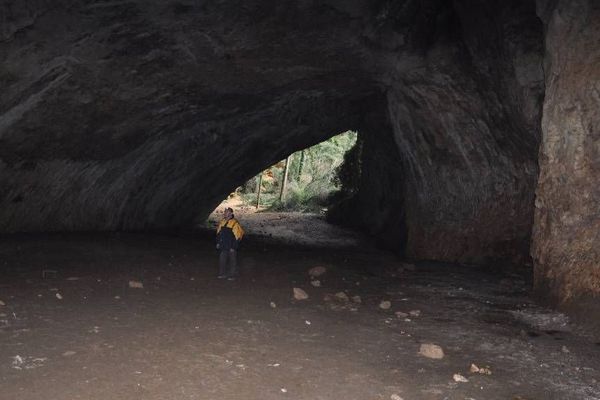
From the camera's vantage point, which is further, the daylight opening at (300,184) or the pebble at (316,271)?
the daylight opening at (300,184)

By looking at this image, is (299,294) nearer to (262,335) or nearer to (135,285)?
(262,335)

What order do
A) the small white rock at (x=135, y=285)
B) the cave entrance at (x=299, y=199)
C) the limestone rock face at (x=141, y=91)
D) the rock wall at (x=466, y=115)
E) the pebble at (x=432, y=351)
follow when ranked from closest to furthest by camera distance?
the pebble at (x=432, y=351) → the small white rock at (x=135, y=285) → the limestone rock face at (x=141, y=91) → the rock wall at (x=466, y=115) → the cave entrance at (x=299, y=199)

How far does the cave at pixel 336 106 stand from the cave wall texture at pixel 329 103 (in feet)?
0.12

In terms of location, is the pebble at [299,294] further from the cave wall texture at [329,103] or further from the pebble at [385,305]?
the cave wall texture at [329,103]

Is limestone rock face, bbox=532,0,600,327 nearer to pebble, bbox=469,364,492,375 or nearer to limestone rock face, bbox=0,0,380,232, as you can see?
pebble, bbox=469,364,492,375

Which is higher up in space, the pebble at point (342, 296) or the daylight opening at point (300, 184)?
the daylight opening at point (300, 184)

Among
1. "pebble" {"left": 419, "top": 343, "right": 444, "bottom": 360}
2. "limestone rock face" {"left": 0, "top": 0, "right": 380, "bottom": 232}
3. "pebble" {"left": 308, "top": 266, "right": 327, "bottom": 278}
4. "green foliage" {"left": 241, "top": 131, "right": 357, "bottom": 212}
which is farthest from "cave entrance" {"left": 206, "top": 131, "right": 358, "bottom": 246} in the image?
"pebble" {"left": 419, "top": 343, "right": 444, "bottom": 360}

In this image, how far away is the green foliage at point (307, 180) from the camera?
35.3 meters

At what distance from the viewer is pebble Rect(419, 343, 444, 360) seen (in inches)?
214

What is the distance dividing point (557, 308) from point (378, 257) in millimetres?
6856

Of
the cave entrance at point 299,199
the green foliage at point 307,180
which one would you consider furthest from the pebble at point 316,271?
the green foliage at point 307,180

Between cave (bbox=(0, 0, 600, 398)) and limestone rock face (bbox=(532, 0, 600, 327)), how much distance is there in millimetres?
27

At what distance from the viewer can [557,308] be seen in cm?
755

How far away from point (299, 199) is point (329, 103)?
2050 cm
